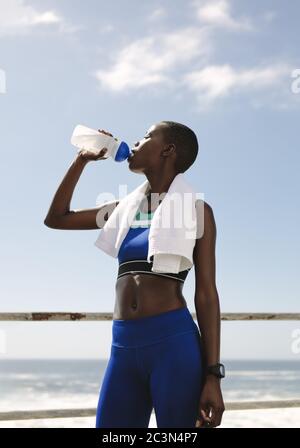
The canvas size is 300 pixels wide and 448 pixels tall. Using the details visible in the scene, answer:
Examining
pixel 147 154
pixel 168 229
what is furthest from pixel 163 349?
pixel 147 154

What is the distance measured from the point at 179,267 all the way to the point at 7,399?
34.4m

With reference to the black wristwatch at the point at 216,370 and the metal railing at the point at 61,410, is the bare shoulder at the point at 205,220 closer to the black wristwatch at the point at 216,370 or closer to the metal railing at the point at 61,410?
the black wristwatch at the point at 216,370

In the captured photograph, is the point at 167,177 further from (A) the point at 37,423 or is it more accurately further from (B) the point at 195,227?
(A) the point at 37,423

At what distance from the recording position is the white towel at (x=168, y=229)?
2.10 meters

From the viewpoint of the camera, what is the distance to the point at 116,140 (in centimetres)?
252

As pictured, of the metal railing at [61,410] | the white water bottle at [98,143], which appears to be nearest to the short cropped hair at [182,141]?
the white water bottle at [98,143]

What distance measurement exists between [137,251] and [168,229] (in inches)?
5.7

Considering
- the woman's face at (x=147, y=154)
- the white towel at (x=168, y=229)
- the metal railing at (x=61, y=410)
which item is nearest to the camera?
the white towel at (x=168, y=229)

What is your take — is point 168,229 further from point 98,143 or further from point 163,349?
point 98,143

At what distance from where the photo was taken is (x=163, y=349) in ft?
6.68

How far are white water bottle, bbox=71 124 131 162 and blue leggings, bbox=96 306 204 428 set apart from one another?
2.40 ft

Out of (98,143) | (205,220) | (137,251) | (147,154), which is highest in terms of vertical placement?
(98,143)

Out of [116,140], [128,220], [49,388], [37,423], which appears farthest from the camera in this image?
[49,388]
